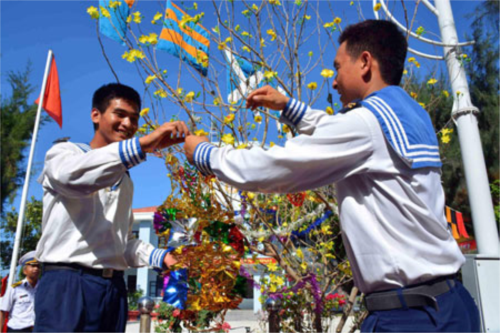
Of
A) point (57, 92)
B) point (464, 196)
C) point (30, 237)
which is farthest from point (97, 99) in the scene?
point (30, 237)

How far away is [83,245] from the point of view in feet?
6.13

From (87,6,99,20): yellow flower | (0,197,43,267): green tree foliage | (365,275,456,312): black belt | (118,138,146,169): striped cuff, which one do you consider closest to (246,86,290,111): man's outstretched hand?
(118,138,146,169): striped cuff

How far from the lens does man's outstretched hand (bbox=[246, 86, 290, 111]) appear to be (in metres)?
1.70

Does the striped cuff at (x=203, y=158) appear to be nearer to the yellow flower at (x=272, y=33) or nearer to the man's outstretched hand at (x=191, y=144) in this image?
the man's outstretched hand at (x=191, y=144)

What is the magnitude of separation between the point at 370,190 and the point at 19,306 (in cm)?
564

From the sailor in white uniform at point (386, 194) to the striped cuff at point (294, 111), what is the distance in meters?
0.19

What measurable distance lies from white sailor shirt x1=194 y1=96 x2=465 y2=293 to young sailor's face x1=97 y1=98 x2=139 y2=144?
3.20 feet

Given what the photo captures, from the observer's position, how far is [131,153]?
167 centimetres

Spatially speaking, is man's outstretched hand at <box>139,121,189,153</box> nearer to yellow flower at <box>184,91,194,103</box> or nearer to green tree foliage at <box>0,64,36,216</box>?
yellow flower at <box>184,91,194,103</box>

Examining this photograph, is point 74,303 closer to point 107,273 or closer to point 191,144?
point 107,273

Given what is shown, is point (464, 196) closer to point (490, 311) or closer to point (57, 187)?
point (490, 311)

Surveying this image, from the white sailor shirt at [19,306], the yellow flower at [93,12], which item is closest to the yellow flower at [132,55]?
the yellow flower at [93,12]

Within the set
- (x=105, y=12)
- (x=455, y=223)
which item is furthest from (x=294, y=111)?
(x=455, y=223)

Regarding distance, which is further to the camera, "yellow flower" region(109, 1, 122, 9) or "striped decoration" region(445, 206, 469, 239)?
"striped decoration" region(445, 206, 469, 239)
